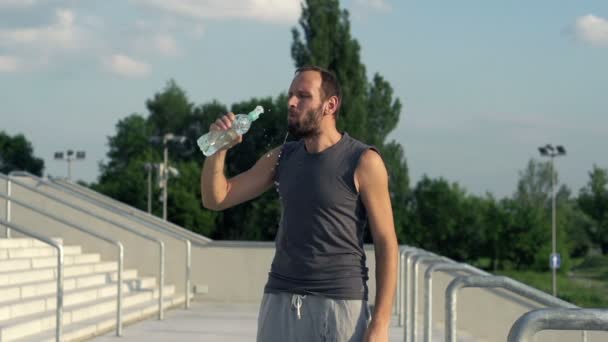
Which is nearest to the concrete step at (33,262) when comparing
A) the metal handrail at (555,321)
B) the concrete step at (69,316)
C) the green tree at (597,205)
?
the concrete step at (69,316)

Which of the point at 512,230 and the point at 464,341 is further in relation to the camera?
the point at 512,230

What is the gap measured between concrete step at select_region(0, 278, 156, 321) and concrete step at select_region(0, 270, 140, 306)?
0.32 feet

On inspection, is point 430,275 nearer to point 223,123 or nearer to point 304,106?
point 304,106

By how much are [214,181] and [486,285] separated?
4.25ft

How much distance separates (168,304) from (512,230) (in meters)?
74.2

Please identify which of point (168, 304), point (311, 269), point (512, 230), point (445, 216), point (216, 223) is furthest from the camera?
point (512, 230)

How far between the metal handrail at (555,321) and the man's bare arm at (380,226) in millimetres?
824

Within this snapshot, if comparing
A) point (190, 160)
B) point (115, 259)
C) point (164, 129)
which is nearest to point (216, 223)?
point (190, 160)

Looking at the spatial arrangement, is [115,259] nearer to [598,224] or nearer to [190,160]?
[190,160]

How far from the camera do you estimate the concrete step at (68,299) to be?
9812 millimetres

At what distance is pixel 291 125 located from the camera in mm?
3381

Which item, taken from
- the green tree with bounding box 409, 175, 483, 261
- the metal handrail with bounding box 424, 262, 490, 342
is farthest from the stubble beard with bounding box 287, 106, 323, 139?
the green tree with bounding box 409, 175, 483, 261

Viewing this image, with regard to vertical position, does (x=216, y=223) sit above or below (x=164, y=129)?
below

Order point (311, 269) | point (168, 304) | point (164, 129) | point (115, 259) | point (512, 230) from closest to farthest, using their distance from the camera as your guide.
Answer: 1. point (311, 269)
2. point (168, 304)
3. point (115, 259)
4. point (512, 230)
5. point (164, 129)
